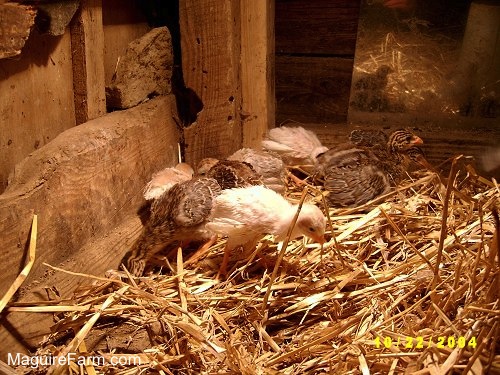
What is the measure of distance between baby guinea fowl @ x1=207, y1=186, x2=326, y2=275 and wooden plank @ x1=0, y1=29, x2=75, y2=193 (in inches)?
34.0

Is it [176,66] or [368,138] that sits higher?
[176,66]

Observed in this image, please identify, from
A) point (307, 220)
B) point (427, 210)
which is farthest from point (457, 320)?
point (427, 210)

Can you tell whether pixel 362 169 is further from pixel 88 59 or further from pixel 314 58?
pixel 88 59

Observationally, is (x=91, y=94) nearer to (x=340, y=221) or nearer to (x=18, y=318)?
(x=18, y=318)

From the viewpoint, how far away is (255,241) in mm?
2828

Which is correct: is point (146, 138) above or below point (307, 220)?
above

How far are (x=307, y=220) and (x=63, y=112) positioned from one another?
1278mm

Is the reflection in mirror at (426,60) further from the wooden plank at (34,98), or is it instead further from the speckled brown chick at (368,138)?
the wooden plank at (34,98)

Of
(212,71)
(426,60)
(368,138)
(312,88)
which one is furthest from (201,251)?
(426,60)

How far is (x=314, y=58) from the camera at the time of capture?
175 inches

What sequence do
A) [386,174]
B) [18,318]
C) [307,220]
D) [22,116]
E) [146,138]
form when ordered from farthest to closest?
[386,174], [146,138], [307,220], [22,116], [18,318]

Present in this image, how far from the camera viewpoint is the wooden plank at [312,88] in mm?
4395
